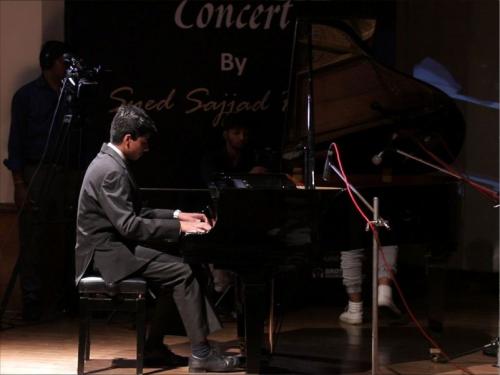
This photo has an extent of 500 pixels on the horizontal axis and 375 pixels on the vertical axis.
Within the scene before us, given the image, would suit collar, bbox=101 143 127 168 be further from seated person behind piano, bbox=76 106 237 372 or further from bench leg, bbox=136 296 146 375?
bench leg, bbox=136 296 146 375

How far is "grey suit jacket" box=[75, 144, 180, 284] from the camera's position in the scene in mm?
4500

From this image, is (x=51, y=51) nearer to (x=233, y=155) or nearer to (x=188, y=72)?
(x=188, y=72)

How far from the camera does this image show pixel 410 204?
5027 millimetres

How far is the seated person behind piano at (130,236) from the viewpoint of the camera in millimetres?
4504

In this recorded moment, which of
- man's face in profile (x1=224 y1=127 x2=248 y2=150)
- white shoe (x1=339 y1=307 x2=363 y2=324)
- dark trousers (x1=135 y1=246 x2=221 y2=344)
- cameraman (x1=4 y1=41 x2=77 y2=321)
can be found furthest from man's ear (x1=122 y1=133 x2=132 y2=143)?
white shoe (x1=339 y1=307 x2=363 y2=324)

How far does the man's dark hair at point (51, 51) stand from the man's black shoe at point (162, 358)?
2.10m

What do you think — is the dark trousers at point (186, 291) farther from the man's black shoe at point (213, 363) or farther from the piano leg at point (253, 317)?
the piano leg at point (253, 317)

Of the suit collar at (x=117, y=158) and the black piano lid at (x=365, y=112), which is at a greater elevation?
the black piano lid at (x=365, y=112)

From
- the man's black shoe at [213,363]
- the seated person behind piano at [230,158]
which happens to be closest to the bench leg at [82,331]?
the man's black shoe at [213,363]

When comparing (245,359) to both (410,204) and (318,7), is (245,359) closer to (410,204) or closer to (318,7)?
(410,204)

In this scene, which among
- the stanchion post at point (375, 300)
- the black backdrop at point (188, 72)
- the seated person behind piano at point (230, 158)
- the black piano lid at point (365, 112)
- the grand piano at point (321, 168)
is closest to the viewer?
the stanchion post at point (375, 300)

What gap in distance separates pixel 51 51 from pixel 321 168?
1.88 m

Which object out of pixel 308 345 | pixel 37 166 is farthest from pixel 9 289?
pixel 308 345

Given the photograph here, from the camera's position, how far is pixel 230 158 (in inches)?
248
